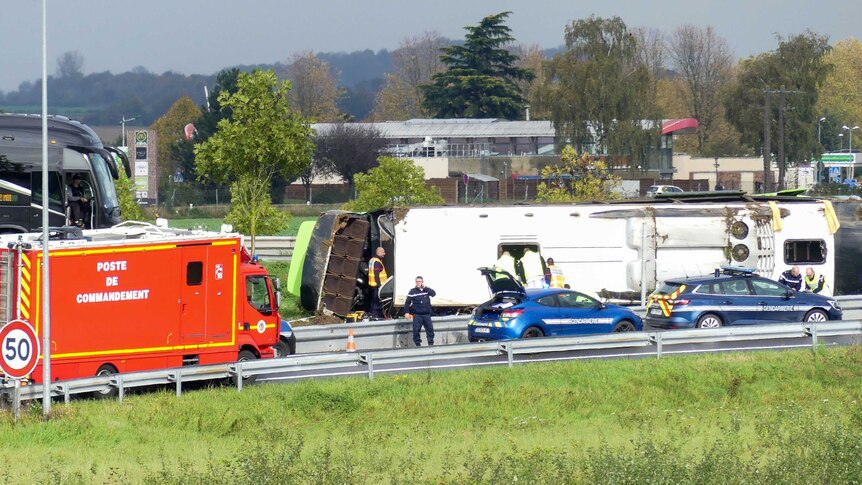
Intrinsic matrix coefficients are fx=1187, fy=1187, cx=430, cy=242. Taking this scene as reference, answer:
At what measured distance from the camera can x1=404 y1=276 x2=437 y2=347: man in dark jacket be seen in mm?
23984

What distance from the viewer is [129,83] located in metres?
62.2

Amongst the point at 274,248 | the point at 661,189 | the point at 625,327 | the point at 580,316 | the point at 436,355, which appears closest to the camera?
the point at 436,355

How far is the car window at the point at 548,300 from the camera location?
23261 mm

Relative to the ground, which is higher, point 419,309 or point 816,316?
point 419,309

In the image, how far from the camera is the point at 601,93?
7806 cm

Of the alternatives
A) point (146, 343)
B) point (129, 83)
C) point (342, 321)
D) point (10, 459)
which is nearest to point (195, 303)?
point (146, 343)

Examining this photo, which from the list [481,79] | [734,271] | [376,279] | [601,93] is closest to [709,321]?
[734,271]

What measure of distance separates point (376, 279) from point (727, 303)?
798 centimetres

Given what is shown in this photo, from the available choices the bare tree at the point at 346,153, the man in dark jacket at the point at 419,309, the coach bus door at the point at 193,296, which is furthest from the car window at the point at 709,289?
the bare tree at the point at 346,153

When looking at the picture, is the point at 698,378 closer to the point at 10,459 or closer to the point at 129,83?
the point at 10,459

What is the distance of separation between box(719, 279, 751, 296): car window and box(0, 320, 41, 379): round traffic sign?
1403 centimetres

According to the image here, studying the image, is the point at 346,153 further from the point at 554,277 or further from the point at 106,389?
the point at 106,389

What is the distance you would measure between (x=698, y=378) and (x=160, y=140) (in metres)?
95.9

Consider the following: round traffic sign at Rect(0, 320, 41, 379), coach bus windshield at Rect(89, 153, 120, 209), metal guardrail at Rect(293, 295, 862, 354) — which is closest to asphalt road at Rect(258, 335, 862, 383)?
metal guardrail at Rect(293, 295, 862, 354)
